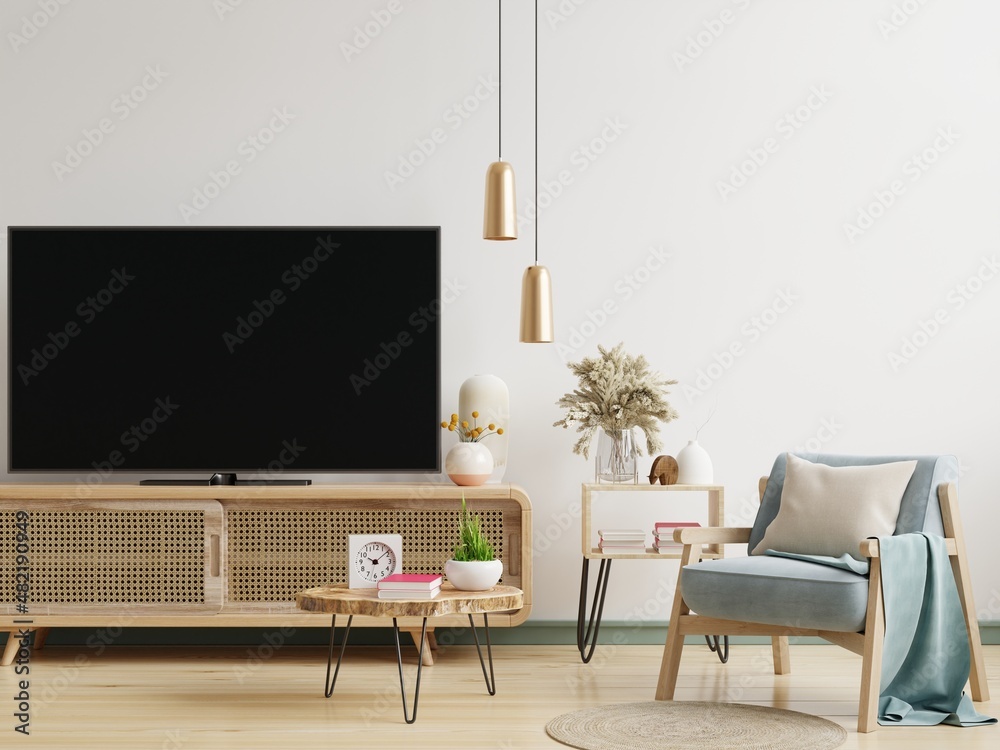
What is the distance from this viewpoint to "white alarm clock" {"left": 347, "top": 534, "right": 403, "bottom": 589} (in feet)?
12.2

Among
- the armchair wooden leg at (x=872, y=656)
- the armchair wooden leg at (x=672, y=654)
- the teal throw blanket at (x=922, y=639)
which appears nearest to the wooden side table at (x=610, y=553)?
the armchair wooden leg at (x=672, y=654)

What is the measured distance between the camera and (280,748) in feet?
9.23

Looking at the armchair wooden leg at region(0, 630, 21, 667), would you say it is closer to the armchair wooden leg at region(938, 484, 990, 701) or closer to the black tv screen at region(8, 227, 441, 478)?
the black tv screen at region(8, 227, 441, 478)

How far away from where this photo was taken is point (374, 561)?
12.3 ft

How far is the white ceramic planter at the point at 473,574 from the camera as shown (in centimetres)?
328

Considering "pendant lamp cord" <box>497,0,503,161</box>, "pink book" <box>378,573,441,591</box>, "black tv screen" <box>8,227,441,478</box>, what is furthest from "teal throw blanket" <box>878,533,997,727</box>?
"pendant lamp cord" <box>497,0,503,161</box>

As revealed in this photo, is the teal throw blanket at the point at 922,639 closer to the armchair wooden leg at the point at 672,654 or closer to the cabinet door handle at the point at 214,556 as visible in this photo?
the armchair wooden leg at the point at 672,654

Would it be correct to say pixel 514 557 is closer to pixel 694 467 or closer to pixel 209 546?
pixel 694 467

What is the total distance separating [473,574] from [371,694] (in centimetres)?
58

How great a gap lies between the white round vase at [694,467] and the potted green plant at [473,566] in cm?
106

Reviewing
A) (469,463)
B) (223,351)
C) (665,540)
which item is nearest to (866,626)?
(665,540)

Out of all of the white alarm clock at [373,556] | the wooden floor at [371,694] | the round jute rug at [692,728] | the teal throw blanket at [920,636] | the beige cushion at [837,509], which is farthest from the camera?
the white alarm clock at [373,556]

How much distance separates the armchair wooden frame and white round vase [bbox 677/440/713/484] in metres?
0.45

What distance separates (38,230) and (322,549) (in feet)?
5.39
